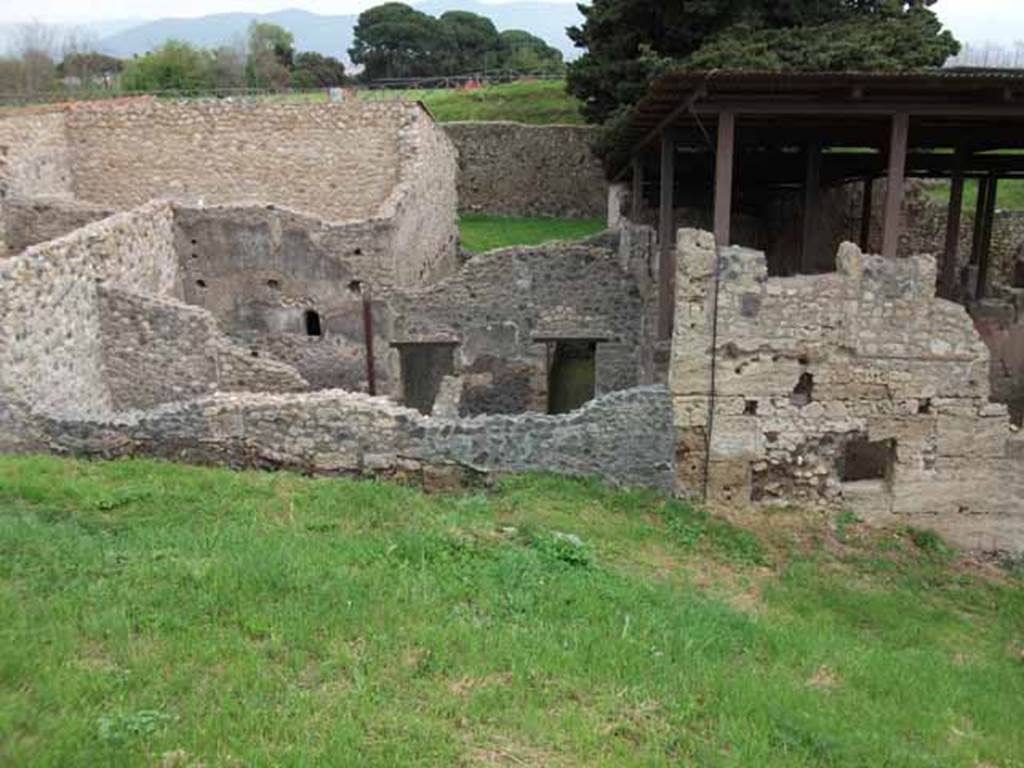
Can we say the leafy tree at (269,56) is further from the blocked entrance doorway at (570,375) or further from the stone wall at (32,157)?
the blocked entrance doorway at (570,375)

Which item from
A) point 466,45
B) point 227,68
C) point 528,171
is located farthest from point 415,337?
point 466,45

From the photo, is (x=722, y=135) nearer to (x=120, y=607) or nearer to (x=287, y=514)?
(x=287, y=514)

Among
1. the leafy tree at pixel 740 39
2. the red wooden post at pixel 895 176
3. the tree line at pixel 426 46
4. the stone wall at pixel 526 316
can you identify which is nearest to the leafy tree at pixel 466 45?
the tree line at pixel 426 46

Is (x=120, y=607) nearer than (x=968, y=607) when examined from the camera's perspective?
Yes

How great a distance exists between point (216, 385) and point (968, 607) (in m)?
9.62

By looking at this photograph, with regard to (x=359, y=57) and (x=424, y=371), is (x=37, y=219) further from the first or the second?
(x=359, y=57)

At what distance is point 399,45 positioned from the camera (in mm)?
67188

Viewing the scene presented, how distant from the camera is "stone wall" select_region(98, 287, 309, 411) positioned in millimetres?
12664

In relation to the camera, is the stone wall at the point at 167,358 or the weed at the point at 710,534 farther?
the stone wall at the point at 167,358

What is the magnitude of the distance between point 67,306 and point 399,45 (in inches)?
2361

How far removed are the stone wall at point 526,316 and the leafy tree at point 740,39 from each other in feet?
15.7

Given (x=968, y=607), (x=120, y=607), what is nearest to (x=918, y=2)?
(x=968, y=607)

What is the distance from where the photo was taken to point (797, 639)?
776cm

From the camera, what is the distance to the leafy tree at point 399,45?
6562 cm
